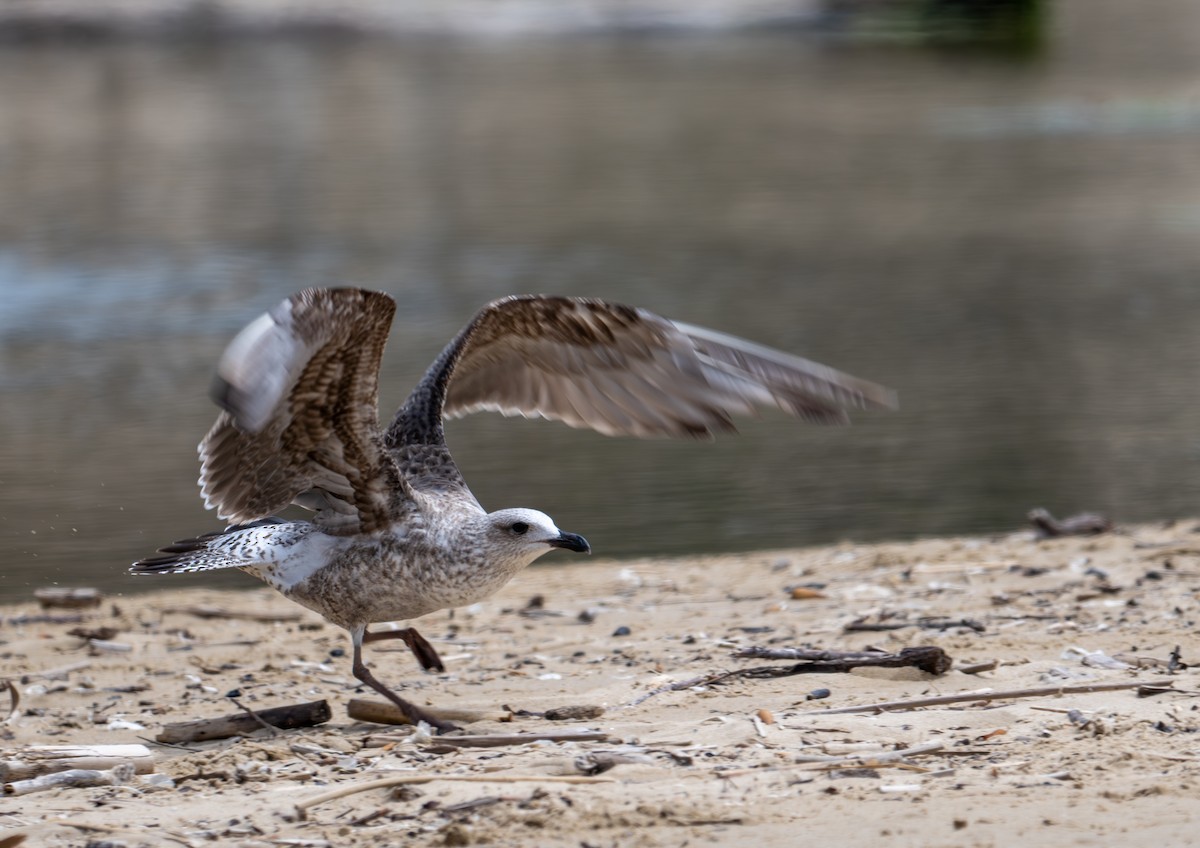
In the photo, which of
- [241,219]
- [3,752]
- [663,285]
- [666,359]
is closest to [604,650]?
[666,359]

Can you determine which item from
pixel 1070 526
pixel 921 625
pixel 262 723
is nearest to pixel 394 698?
pixel 262 723

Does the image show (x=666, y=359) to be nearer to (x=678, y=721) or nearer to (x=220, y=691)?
(x=678, y=721)

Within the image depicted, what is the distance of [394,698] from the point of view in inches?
230

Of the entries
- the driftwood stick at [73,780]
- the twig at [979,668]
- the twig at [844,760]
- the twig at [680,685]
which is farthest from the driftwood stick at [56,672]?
the twig at [979,668]

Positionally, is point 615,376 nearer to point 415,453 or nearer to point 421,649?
point 415,453

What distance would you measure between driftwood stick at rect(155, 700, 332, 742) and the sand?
0.08 metres

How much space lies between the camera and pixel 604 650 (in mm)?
6879

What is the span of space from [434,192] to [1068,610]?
15446 mm

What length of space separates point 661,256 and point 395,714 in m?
11.5

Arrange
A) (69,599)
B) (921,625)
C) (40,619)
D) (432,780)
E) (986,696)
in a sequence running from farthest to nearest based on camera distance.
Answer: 1. (69,599)
2. (40,619)
3. (921,625)
4. (986,696)
5. (432,780)

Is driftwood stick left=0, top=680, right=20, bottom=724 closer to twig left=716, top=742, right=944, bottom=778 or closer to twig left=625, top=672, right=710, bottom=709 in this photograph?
twig left=625, top=672, right=710, bottom=709

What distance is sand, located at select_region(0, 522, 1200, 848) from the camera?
4531 millimetres

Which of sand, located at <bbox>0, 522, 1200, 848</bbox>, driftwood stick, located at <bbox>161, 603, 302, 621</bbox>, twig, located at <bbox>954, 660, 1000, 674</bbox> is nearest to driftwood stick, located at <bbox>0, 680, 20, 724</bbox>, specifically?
sand, located at <bbox>0, 522, 1200, 848</bbox>

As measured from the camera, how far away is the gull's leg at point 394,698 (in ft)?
18.7
